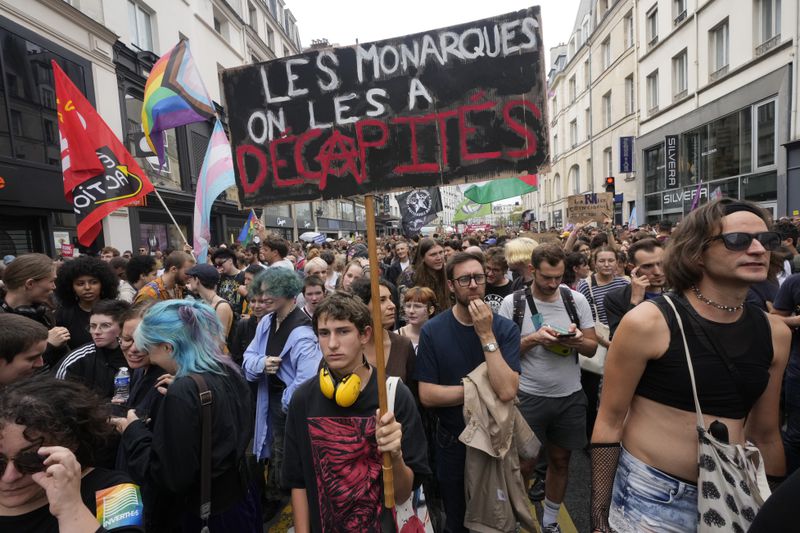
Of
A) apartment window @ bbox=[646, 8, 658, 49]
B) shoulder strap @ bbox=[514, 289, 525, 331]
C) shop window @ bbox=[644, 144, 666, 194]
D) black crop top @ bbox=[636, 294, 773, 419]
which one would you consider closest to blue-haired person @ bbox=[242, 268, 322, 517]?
shoulder strap @ bbox=[514, 289, 525, 331]

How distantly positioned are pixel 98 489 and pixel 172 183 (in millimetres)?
16971

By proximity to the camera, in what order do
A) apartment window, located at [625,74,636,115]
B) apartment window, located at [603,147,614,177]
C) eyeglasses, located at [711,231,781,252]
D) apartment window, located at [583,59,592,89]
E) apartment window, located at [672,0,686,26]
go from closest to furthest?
eyeglasses, located at [711,231,781,252] → apartment window, located at [672,0,686,26] → apartment window, located at [625,74,636,115] → apartment window, located at [603,147,614,177] → apartment window, located at [583,59,592,89]

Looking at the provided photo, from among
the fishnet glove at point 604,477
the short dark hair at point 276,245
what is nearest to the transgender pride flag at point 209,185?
the short dark hair at point 276,245

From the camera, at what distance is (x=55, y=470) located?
1389 mm

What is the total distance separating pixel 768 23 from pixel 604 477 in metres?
18.7

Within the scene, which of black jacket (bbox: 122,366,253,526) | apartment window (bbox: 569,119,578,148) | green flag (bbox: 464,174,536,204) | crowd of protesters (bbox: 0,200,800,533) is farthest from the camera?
apartment window (bbox: 569,119,578,148)

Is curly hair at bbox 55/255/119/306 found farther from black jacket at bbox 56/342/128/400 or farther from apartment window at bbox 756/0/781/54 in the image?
apartment window at bbox 756/0/781/54

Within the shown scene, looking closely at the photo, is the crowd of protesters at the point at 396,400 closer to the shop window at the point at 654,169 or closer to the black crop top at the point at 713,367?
the black crop top at the point at 713,367

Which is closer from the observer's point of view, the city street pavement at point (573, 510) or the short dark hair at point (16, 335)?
the short dark hair at point (16, 335)

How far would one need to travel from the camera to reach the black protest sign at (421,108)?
2301 mm

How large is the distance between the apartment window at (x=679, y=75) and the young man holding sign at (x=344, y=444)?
74.0 ft

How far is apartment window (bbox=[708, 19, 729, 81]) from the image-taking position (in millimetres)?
16436

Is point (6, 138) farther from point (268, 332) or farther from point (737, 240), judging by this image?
point (737, 240)

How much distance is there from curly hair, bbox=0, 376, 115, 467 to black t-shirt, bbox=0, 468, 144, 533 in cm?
10
